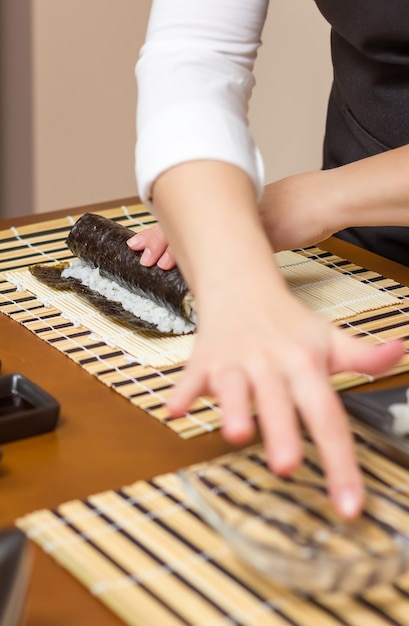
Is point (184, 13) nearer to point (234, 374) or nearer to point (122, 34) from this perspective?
point (234, 374)

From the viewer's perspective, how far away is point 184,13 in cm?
126

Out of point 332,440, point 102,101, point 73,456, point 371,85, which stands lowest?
point 102,101

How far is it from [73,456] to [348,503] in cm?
31

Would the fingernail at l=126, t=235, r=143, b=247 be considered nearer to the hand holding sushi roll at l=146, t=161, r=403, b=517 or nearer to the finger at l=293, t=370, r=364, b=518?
the hand holding sushi roll at l=146, t=161, r=403, b=517

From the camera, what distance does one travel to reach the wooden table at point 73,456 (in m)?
0.72

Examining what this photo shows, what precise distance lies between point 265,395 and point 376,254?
81 centimetres

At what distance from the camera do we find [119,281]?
1.32 metres

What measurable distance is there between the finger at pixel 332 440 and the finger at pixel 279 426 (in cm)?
1

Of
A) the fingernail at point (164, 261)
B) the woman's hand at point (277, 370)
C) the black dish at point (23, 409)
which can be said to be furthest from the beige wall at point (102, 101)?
the woman's hand at point (277, 370)

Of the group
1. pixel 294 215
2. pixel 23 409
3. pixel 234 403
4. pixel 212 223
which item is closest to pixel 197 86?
pixel 294 215

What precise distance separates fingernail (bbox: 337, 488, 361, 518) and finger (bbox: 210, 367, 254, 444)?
8 cm

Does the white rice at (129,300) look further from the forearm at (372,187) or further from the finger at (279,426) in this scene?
the finger at (279,426)

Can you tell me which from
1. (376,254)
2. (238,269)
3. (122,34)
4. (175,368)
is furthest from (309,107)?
(238,269)

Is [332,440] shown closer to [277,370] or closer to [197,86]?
[277,370]
